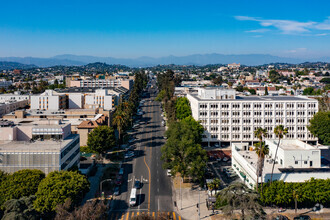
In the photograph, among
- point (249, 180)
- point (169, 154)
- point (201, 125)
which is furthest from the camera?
point (201, 125)

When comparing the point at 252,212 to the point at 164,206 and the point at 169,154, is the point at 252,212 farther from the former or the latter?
the point at 169,154

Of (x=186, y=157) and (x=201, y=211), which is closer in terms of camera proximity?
(x=201, y=211)

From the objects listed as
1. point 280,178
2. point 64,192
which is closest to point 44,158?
point 64,192

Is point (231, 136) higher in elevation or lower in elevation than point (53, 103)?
lower

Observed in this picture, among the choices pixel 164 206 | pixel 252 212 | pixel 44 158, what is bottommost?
pixel 164 206

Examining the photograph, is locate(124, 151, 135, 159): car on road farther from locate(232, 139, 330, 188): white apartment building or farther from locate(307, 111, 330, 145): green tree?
locate(307, 111, 330, 145): green tree

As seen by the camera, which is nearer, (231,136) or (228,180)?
(228,180)

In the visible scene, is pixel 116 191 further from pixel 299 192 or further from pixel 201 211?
pixel 299 192

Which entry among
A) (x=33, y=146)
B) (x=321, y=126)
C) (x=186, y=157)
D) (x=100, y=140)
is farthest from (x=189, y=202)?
(x=321, y=126)
